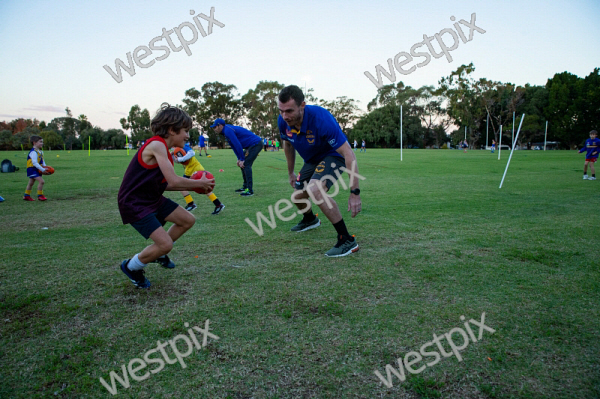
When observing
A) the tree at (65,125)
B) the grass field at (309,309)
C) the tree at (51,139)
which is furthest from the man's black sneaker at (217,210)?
the tree at (65,125)

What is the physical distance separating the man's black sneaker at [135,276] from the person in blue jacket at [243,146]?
235 inches

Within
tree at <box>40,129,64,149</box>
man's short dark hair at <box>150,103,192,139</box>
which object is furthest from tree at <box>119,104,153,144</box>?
man's short dark hair at <box>150,103,192,139</box>

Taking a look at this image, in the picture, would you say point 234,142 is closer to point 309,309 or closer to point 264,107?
point 309,309

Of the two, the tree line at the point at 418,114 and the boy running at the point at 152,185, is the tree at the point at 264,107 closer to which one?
the tree line at the point at 418,114

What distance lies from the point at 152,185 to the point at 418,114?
9379 cm

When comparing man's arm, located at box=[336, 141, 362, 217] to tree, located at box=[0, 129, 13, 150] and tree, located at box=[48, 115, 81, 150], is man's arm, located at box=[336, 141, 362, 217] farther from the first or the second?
tree, located at box=[48, 115, 81, 150]

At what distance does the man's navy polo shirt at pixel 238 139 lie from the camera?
9305mm

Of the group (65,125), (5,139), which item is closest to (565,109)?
(5,139)

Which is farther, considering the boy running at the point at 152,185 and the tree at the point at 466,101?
the tree at the point at 466,101

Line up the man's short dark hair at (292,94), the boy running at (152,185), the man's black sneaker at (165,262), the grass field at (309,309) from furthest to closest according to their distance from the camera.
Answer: the man's short dark hair at (292,94) → the man's black sneaker at (165,262) → the boy running at (152,185) → the grass field at (309,309)

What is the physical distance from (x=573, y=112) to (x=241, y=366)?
74.8 metres

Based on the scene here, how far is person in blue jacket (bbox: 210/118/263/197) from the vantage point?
9270 mm

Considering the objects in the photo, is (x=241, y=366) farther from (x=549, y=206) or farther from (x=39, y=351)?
(x=549, y=206)

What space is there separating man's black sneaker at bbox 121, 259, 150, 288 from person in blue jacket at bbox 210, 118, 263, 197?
596 cm
